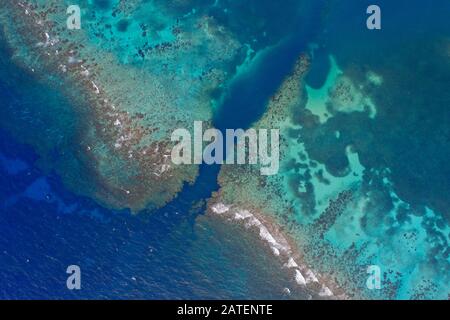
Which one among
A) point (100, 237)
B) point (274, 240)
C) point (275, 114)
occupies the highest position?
point (275, 114)

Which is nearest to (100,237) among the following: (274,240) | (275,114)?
(274,240)

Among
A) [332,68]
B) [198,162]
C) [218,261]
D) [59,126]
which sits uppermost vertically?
[332,68]

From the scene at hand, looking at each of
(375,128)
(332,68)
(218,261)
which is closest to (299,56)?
(332,68)

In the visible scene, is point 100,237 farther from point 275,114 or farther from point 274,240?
point 275,114

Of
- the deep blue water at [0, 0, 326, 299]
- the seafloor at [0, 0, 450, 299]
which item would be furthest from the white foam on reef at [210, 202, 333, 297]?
the deep blue water at [0, 0, 326, 299]

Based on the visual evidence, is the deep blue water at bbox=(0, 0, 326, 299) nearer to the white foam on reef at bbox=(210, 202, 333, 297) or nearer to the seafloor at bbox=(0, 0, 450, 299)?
the seafloor at bbox=(0, 0, 450, 299)

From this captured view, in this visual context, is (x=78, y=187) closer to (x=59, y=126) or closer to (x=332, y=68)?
(x=59, y=126)
